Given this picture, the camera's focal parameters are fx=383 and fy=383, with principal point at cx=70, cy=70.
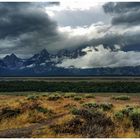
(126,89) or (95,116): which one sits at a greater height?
(95,116)

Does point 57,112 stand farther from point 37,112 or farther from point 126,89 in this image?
point 126,89

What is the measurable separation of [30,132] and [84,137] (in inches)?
124

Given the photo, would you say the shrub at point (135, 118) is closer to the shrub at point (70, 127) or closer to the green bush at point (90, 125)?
the green bush at point (90, 125)

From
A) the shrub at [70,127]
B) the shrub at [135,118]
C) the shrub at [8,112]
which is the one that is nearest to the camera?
the shrub at [70,127]

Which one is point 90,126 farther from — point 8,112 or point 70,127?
point 8,112

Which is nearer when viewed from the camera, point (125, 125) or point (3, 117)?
point (125, 125)

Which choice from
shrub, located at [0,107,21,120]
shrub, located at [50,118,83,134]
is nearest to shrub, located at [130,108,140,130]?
shrub, located at [50,118,83,134]

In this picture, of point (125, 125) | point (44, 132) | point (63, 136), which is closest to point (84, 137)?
point (63, 136)

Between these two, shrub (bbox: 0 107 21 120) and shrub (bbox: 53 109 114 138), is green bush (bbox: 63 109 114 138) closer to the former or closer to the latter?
shrub (bbox: 53 109 114 138)

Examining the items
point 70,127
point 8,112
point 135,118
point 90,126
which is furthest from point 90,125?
point 8,112

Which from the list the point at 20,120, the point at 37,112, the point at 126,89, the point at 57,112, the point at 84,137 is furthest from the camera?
the point at 126,89

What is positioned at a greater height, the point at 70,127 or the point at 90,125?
the point at 90,125

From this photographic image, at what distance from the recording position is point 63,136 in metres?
18.0

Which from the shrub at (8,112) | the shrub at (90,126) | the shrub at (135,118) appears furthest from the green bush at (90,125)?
the shrub at (8,112)
